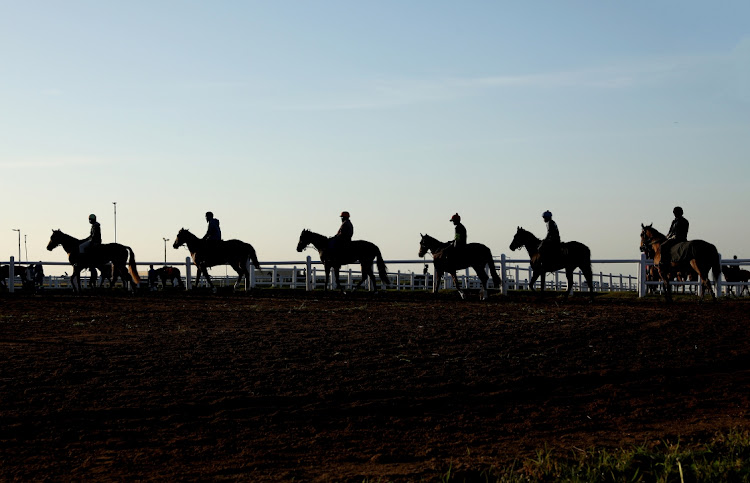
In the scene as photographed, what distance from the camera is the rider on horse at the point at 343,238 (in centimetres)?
2842

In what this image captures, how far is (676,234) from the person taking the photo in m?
24.9

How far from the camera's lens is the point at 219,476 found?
783 centimetres

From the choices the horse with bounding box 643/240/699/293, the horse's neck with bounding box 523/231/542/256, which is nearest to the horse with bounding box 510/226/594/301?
the horse's neck with bounding box 523/231/542/256

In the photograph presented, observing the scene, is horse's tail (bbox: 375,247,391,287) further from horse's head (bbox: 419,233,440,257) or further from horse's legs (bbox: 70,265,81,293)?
horse's legs (bbox: 70,265,81,293)

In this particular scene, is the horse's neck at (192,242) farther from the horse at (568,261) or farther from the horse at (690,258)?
the horse at (690,258)

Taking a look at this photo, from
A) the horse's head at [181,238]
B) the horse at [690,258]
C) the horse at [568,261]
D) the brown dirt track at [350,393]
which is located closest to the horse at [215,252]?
the horse's head at [181,238]

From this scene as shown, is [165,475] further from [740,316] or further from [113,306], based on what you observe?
[113,306]

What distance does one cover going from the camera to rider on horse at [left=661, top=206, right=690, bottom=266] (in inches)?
976

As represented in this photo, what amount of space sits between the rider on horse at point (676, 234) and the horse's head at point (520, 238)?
3.67m

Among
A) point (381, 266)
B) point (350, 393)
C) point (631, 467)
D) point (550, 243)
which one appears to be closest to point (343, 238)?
point (381, 266)

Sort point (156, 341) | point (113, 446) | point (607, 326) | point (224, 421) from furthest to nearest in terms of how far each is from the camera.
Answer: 1. point (607, 326)
2. point (156, 341)
3. point (224, 421)
4. point (113, 446)

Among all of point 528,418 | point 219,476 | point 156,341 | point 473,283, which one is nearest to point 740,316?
point 528,418

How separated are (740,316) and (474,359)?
8.50m

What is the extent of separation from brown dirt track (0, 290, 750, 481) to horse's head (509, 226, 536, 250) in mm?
7482
